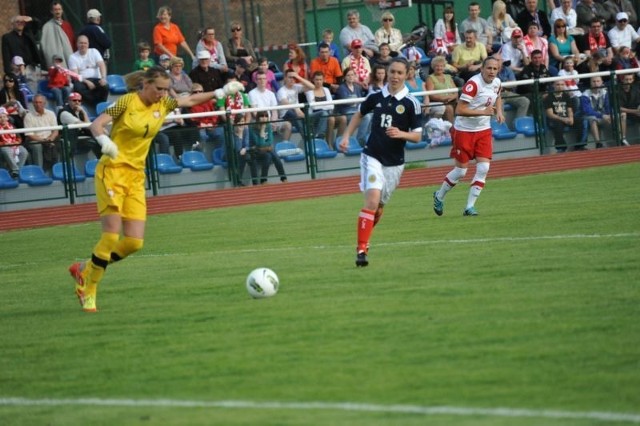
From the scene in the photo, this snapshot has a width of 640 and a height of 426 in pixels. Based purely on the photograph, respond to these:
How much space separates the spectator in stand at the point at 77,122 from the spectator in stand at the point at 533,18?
10744mm

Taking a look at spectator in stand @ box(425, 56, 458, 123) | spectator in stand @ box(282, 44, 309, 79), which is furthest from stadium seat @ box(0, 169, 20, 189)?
spectator in stand @ box(425, 56, 458, 123)

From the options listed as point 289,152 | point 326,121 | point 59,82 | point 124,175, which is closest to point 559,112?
point 326,121

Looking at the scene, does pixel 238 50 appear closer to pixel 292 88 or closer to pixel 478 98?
pixel 292 88

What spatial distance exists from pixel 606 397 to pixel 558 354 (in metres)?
1.03

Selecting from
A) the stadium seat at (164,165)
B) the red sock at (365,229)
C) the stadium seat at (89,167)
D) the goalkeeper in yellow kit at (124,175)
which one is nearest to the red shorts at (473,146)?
the red sock at (365,229)

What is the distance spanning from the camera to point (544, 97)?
26.2 meters

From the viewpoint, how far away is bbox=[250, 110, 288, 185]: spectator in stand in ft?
81.7

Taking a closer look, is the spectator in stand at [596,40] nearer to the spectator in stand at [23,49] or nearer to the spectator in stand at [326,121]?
the spectator in stand at [326,121]

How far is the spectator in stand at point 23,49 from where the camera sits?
26.0m

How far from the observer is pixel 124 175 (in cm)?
1091

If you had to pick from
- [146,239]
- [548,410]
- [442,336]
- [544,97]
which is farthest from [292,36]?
[548,410]

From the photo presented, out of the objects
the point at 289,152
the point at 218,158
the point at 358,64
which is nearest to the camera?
the point at 218,158

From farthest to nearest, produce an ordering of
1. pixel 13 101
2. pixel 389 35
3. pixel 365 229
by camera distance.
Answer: pixel 389 35 → pixel 13 101 → pixel 365 229

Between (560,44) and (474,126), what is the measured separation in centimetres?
1184
